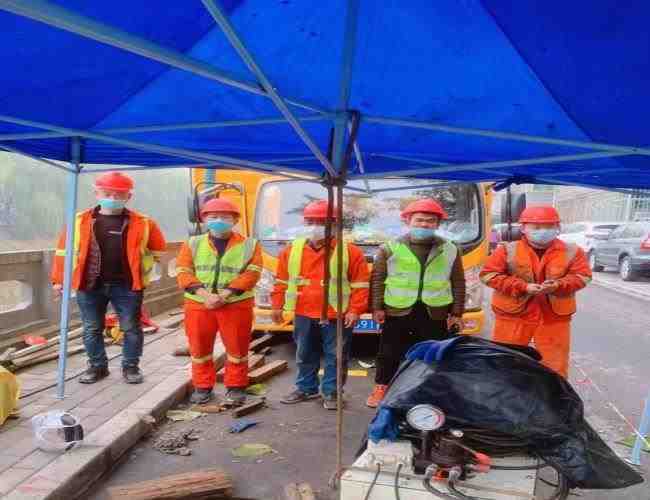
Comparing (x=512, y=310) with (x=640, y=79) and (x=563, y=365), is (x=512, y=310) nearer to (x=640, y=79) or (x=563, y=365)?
(x=563, y=365)

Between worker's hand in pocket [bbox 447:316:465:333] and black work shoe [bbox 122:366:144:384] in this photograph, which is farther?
black work shoe [bbox 122:366:144:384]

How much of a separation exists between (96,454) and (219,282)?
1.69 m

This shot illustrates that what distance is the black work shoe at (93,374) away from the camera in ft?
17.1

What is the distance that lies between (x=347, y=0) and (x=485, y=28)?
59 centimetres

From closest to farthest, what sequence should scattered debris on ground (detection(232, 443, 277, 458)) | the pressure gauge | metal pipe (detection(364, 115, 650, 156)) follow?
the pressure gauge
metal pipe (detection(364, 115, 650, 156))
scattered debris on ground (detection(232, 443, 277, 458))

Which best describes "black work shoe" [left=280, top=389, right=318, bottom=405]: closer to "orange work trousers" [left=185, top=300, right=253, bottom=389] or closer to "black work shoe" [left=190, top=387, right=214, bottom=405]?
"orange work trousers" [left=185, top=300, right=253, bottom=389]

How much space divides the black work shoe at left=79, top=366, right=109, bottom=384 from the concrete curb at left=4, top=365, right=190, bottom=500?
2.08ft

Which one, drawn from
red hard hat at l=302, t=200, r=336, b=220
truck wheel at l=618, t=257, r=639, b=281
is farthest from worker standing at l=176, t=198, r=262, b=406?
truck wheel at l=618, t=257, r=639, b=281

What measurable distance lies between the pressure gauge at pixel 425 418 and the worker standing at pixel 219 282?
2.60 m

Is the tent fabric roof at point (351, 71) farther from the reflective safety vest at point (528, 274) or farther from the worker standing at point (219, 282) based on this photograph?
the worker standing at point (219, 282)

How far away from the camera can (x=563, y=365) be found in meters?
4.42

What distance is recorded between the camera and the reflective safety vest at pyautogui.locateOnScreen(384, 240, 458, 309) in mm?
4660

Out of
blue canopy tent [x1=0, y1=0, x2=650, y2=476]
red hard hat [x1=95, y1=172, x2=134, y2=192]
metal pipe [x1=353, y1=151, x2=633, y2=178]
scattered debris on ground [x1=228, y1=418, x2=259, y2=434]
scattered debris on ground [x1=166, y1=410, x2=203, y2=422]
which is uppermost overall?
blue canopy tent [x1=0, y1=0, x2=650, y2=476]

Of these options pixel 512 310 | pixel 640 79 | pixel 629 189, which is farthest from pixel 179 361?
pixel 640 79
